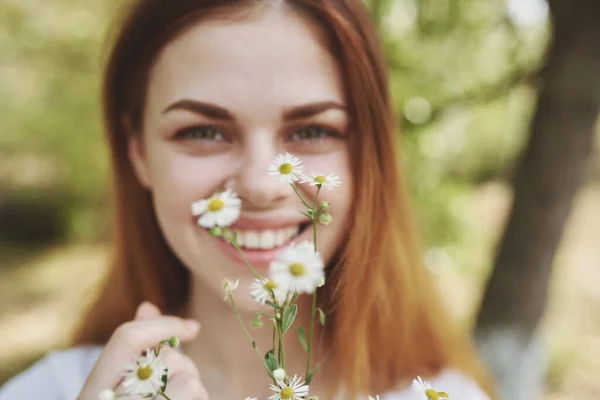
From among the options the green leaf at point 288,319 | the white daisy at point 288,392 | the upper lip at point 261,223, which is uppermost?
the upper lip at point 261,223

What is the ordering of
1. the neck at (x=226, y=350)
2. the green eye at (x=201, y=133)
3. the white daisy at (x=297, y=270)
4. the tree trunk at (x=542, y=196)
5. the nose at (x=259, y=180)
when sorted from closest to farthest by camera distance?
the white daisy at (x=297, y=270), the nose at (x=259, y=180), the green eye at (x=201, y=133), the neck at (x=226, y=350), the tree trunk at (x=542, y=196)

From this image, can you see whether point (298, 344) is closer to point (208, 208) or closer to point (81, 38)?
point (208, 208)

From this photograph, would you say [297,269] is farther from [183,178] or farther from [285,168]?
[183,178]

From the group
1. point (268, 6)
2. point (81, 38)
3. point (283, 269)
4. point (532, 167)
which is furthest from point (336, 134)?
point (81, 38)

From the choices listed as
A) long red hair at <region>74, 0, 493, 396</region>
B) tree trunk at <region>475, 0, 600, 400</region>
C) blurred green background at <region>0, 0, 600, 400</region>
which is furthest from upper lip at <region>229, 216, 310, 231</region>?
tree trunk at <region>475, 0, 600, 400</region>

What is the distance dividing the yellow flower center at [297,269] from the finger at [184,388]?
38 cm

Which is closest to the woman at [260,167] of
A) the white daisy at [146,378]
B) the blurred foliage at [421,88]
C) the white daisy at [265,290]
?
the white daisy at [146,378]

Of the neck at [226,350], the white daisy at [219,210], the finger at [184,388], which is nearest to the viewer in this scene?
the white daisy at [219,210]

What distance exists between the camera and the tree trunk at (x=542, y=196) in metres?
1.82

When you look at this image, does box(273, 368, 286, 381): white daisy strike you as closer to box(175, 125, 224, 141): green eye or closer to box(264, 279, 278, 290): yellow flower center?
box(264, 279, 278, 290): yellow flower center

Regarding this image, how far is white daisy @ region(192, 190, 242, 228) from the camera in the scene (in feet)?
2.13

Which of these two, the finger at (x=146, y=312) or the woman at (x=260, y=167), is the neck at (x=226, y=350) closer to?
the woman at (x=260, y=167)

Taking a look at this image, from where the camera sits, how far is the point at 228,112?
948 millimetres

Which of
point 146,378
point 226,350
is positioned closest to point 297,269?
point 146,378
